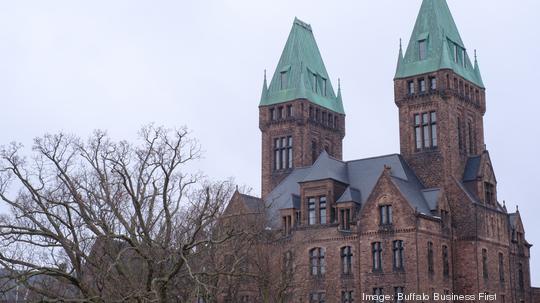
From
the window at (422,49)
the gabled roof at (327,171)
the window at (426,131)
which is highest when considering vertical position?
the window at (422,49)

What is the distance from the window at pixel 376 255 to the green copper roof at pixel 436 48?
624 inches

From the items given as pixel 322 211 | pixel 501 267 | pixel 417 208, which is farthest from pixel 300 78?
pixel 501 267

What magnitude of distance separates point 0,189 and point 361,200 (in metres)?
35.9

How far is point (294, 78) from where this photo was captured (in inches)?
3000

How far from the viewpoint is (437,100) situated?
6381 cm

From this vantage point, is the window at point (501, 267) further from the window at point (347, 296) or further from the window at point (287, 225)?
the window at point (287, 225)

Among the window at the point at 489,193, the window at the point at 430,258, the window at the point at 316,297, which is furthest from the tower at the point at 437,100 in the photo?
the window at the point at 316,297

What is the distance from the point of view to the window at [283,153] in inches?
2948

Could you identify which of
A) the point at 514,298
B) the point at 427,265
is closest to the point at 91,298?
the point at 427,265

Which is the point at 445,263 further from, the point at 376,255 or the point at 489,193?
the point at 489,193

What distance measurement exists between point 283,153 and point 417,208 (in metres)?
21.2

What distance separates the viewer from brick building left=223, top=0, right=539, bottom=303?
56.5 metres

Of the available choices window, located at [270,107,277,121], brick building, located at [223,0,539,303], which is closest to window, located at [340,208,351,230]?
brick building, located at [223,0,539,303]

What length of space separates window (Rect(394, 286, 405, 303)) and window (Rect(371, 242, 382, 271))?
1925 mm
